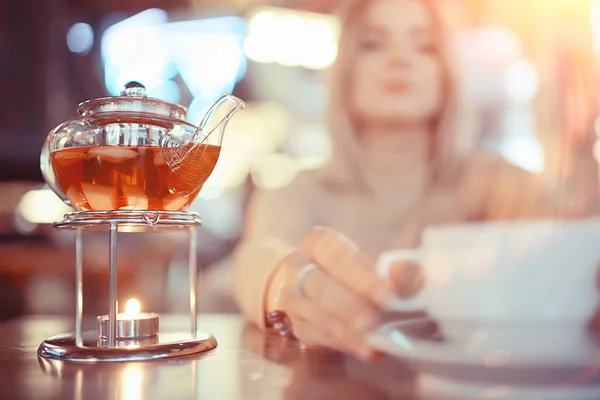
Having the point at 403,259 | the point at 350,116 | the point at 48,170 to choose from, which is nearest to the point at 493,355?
the point at 48,170

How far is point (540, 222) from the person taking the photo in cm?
128

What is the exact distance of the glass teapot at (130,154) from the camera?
1.51ft

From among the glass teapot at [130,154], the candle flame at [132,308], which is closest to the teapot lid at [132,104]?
the glass teapot at [130,154]

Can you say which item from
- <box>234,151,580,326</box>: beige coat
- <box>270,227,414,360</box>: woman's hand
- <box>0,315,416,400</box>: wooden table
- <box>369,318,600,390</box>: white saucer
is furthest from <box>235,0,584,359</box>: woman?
<box>0,315,416,400</box>: wooden table

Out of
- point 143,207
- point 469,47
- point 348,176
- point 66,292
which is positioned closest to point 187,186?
point 143,207

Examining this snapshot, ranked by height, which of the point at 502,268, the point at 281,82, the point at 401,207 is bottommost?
the point at 502,268

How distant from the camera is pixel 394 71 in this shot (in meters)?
1.22

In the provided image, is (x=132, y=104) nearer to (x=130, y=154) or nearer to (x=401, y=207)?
(x=130, y=154)

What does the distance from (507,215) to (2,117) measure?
156 centimetres

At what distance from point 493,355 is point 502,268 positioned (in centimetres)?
80

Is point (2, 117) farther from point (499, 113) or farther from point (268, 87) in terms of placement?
point (499, 113)

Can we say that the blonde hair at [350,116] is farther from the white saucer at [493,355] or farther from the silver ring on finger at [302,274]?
the white saucer at [493,355]

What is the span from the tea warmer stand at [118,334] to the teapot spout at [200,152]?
0.11 ft

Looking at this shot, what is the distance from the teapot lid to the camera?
0.48 metres
